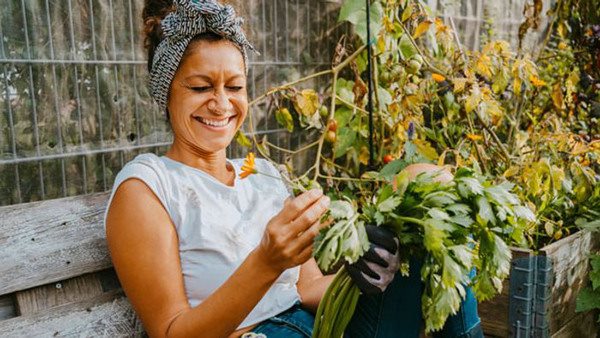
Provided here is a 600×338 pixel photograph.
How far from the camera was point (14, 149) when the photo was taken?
6.76ft

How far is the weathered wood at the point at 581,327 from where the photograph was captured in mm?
2355

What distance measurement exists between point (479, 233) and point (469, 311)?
0.28m

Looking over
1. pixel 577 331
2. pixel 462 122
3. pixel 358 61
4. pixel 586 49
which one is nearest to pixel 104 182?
pixel 358 61

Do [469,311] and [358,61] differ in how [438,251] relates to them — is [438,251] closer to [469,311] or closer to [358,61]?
[469,311]

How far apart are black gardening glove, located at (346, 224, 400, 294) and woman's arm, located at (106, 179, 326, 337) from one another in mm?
127

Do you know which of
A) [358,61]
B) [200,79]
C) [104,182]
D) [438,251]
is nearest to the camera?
[438,251]

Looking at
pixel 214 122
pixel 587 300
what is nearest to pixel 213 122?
pixel 214 122

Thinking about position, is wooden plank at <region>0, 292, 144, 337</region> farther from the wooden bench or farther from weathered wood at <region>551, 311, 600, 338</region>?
weathered wood at <region>551, 311, 600, 338</region>

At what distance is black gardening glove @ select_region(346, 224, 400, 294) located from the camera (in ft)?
4.52

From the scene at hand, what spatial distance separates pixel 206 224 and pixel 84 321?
0.37m

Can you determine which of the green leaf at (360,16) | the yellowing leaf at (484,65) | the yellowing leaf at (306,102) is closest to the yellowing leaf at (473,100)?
the yellowing leaf at (484,65)

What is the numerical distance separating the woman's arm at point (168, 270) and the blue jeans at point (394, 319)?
0.75ft

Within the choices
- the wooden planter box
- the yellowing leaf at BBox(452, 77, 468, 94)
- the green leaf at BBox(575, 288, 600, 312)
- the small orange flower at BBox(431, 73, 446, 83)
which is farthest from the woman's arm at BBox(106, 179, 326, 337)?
the small orange flower at BBox(431, 73, 446, 83)

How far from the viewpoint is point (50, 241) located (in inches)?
58.9
